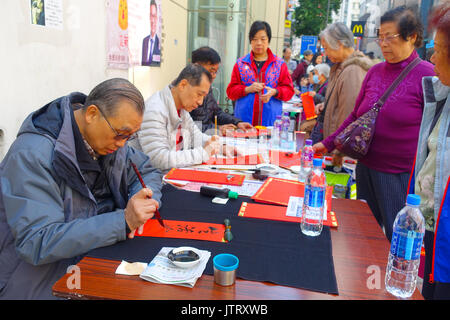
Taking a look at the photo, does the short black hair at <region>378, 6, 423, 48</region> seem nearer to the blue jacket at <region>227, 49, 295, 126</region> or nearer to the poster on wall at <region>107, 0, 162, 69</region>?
the blue jacket at <region>227, 49, 295, 126</region>

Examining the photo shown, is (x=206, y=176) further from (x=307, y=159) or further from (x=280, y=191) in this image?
(x=307, y=159)

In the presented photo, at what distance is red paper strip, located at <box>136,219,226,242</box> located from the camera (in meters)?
1.41

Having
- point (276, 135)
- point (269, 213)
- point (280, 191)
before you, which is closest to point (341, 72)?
point (276, 135)

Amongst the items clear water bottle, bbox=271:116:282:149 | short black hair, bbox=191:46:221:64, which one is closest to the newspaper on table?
clear water bottle, bbox=271:116:282:149

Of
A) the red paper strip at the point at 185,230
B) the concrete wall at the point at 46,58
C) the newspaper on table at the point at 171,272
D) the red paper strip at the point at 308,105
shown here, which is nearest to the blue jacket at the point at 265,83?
the red paper strip at the point at 308,105

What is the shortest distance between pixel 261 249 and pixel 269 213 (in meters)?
0.38

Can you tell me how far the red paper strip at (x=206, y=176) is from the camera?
2.12 metres

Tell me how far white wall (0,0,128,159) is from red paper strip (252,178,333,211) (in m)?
1.60

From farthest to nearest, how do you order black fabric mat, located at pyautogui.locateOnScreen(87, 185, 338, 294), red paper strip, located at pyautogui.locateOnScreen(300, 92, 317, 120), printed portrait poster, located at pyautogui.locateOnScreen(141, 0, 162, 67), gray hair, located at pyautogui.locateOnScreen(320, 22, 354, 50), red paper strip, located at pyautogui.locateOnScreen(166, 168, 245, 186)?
red paper strip, located at pyautogui.locateOnScreen(300, 92, 317, 120) → printed portrait poster, located at pyautogui.locateOnScreen(141, 0, 162, 67) → gray hair, located at pyautogui.locateOnScreen(320, 22, 354, 50) → red paper strip, located at pyautogui.locateOnScreen(166, 168, 245, 186) → black fabric mat, located at pyautogui.locateOnScreen(87, 185, 338, 294)

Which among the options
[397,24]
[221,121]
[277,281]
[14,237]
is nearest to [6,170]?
[14,237]

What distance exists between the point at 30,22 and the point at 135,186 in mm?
1326

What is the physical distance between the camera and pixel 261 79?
4.03m

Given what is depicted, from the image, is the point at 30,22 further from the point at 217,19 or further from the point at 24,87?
the point at 217,19

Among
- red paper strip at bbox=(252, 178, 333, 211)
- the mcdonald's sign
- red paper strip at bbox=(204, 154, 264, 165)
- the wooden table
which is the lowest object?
the wooden table
